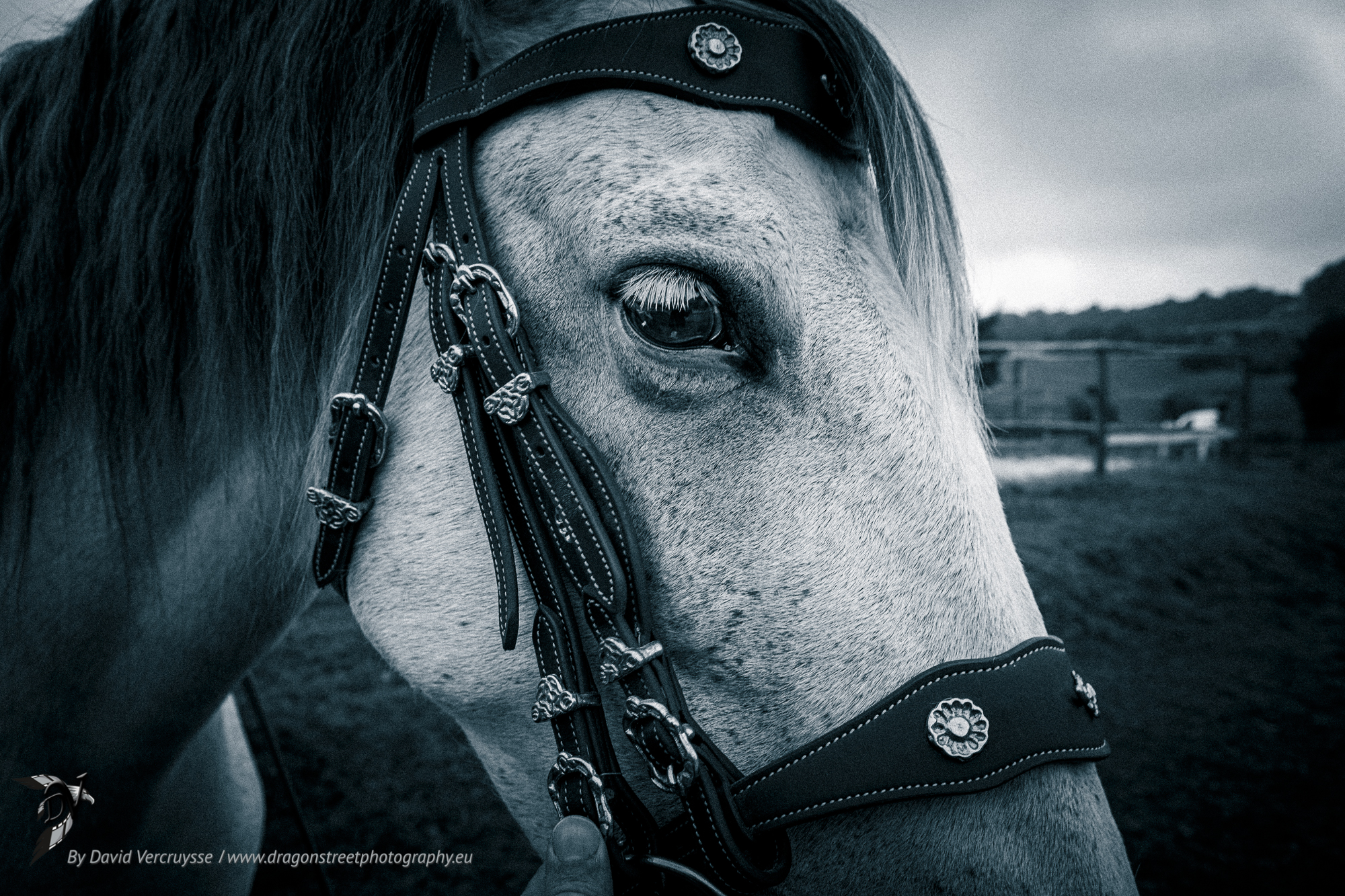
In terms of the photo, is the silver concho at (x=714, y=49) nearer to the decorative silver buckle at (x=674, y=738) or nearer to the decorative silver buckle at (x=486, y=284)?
the decorative silver buckle at (x=486, y=284)

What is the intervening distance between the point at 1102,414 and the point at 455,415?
11.0 meters

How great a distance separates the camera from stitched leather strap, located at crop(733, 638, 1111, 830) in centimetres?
92

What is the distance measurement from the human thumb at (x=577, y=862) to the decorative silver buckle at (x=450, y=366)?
0.66 m

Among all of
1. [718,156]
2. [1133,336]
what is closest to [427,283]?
[718,156]

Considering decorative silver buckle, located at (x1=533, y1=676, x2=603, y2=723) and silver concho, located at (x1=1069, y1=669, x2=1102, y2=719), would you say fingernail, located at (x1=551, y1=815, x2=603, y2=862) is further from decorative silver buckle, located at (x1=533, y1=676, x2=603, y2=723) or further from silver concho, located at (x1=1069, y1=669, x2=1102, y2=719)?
silver concho, located at (x1=1069, y1=669, x2=1102, y2=719)

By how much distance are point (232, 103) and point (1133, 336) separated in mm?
24906

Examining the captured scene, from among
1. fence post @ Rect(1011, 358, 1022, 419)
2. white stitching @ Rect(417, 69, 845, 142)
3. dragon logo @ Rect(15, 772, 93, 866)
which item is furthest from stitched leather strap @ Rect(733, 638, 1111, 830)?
fence post @ Rect(1011, 358, 1022, 419)

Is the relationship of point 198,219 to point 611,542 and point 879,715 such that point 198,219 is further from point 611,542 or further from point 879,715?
point 879,715

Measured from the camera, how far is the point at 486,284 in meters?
1.03

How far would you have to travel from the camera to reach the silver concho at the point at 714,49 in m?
1.05

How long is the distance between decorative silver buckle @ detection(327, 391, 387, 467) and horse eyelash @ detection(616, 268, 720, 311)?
471mm

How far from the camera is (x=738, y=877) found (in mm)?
961

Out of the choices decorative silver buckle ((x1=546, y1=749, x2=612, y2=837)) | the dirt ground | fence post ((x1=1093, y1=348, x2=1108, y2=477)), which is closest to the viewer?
decorative silver buckle ((x1=546, y1=749, x2=612, y2=837))

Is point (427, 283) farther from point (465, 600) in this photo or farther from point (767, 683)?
point (767, 683)
